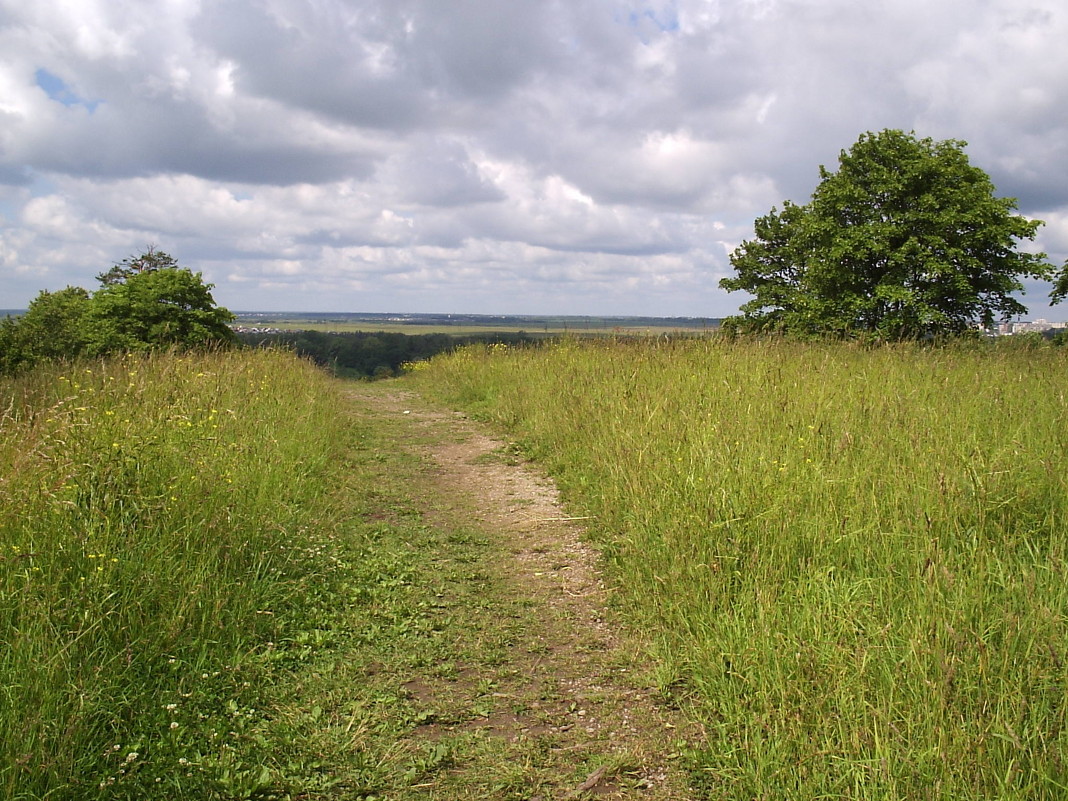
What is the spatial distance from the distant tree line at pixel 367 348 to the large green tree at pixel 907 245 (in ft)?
27.5

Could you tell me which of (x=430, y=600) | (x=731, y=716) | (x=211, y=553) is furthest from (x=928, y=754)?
(x=211, y=553)

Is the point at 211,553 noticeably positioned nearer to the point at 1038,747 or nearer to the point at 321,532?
the point at 321,532

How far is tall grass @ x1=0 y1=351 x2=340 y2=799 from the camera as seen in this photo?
2.63 metres

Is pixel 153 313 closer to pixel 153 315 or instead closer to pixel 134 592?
pixel 153 315

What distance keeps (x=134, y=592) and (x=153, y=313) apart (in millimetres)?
15381

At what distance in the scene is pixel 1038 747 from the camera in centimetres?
233

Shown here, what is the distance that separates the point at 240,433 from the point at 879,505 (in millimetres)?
5332

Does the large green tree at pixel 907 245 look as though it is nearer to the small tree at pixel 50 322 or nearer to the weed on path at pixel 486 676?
the weed on path at pixel 486 676

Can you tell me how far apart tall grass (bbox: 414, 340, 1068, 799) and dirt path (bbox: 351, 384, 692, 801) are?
0.64 feet

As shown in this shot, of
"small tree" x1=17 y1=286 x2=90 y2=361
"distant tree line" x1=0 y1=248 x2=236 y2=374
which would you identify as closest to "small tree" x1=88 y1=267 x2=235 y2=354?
"distant tree line" x1=0 y1=248 x2=236 y2=374

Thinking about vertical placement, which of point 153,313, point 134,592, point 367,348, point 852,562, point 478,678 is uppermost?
point 153,313

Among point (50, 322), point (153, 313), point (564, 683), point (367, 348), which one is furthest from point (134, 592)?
point (367, 348)

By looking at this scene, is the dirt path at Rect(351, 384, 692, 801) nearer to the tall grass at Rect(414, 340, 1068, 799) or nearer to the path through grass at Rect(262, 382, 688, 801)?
the path through grass at Rect(262, 382, 688, 801)

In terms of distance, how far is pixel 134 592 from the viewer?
343 cm
